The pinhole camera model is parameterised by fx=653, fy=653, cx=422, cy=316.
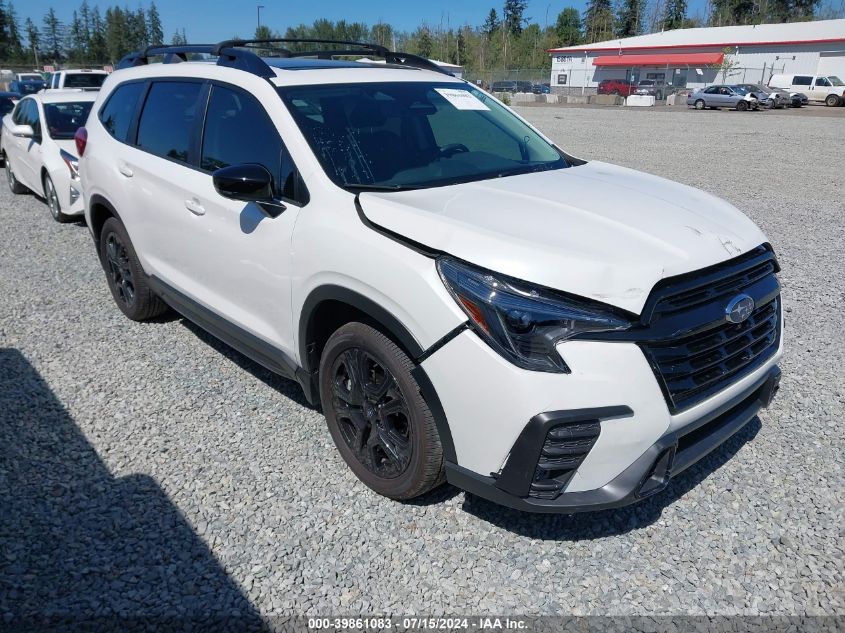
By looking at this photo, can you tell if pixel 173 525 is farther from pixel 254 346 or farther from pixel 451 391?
pixel 451 391

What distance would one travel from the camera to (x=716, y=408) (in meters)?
2.64

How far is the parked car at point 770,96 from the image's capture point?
37.0 meters

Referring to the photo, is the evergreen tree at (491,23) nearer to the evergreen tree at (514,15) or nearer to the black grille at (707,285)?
the evergreen tree at (514,15)

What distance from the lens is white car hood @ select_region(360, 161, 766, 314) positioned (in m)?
2.37

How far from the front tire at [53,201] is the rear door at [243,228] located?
5629 millimetres

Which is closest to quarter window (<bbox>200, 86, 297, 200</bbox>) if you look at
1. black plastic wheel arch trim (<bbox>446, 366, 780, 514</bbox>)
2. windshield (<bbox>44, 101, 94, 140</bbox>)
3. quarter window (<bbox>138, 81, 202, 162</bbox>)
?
quarter window (<bbox>138, 81, 202, 162</bbox>)

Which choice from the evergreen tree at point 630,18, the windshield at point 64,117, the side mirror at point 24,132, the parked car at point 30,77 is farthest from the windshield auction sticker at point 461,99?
the evergreen tree at point 630,18

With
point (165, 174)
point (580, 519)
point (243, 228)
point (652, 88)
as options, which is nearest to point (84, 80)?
point (165, 174)

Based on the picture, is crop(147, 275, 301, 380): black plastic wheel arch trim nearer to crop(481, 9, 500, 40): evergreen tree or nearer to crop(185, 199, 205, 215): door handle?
crop(185, 199, 205, 215): door handle

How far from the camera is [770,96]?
37.2 meters

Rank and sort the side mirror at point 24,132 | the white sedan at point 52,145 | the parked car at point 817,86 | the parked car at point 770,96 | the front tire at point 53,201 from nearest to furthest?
the white sedan at point 52,145
the side mirror at point 24,132
the front tire at point 53,201
the parked car at point 770,96
the parked car at point 817,86

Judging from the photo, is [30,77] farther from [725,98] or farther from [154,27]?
[154,27]

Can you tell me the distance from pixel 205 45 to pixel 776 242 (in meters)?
6.39

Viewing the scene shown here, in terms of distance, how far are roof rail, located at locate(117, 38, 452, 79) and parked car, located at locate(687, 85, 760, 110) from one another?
3820cm
